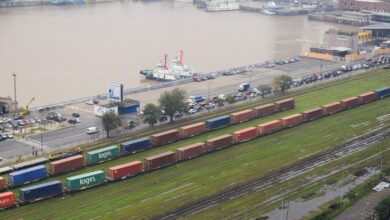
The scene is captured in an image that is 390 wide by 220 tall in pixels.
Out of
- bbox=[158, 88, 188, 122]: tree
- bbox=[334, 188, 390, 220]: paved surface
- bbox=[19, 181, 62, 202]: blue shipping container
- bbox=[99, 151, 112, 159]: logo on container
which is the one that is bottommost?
bbox=[334, 188, 390, 220]: paved surface

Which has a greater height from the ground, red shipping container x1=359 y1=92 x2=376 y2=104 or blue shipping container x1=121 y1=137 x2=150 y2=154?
red shipping container x1=359 y1=92 x2=376 y2=104

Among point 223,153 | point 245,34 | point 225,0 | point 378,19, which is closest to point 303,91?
point 223,153

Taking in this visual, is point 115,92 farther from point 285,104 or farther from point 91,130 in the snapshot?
point 285,104

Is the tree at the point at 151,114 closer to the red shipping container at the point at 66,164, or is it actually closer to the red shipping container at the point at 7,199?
the red shipping container at the point at 66,164

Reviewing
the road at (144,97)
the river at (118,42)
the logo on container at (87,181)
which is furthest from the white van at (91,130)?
the river at (118,42)

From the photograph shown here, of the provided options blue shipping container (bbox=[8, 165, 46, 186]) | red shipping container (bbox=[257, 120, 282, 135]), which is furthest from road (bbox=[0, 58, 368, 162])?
red shipping container (bbox=[257, 120, 282, 135])

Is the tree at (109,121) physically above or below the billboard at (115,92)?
below

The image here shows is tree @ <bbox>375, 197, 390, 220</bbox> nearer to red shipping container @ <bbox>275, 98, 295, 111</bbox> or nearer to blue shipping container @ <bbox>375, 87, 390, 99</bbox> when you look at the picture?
red shipping container @ <bbox>275, 98, 295, 111</bbox>
